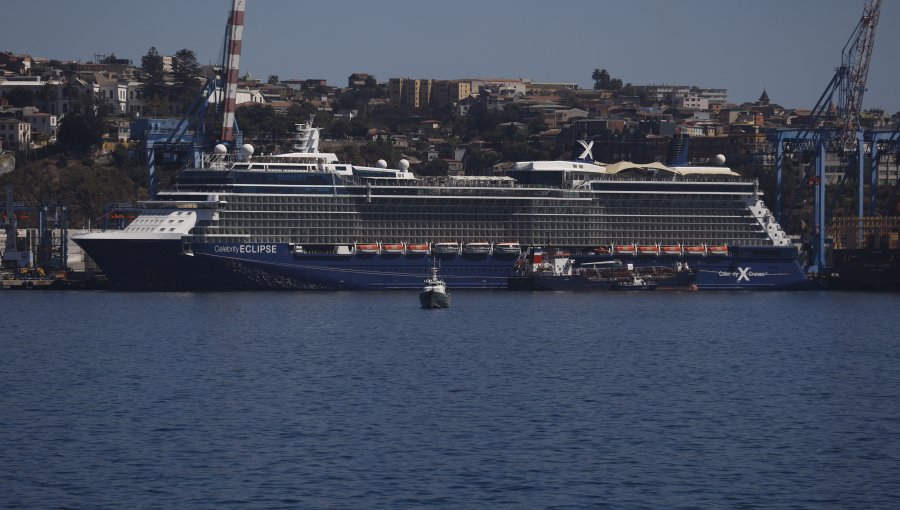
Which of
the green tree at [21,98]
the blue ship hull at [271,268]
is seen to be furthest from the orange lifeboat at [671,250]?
the green tree at [21,98]

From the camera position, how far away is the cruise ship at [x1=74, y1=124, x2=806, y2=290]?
89875mm

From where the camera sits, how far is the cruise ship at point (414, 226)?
295ft

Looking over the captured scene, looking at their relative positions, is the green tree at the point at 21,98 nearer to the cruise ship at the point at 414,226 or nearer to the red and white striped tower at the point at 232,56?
the red and white striped tower at the point at 232,56

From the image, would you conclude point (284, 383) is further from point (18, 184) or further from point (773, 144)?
point (18, 184)

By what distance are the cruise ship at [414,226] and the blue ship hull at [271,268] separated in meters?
0.08

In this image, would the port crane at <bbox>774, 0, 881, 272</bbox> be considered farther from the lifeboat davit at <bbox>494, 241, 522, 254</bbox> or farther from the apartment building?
the apartment building

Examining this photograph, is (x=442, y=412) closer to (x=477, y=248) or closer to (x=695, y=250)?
(x=477, y=248)

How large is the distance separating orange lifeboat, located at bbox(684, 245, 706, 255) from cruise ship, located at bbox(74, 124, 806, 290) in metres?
0.16

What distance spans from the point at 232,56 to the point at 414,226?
55.7 feet

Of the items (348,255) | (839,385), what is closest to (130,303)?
(348,255)

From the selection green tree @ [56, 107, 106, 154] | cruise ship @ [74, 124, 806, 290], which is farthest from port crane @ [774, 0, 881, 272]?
green tree @ [56, 107, 106, 154]

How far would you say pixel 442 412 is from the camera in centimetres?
4156

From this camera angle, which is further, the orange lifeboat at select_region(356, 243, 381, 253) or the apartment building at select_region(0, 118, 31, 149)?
the apartment building at select_region(0, 118, 31, 149)

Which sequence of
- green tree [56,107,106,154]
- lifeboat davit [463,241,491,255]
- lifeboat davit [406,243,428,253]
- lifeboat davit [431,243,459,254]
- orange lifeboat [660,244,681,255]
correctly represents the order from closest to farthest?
lifeboat davit [406,243,428,253] < lifeboat davit [431,243,459,254] < lifeboat davit [463,241,491,255] < orange lifeboat [660,244,681,255] < green tree [56,107,106,154]
